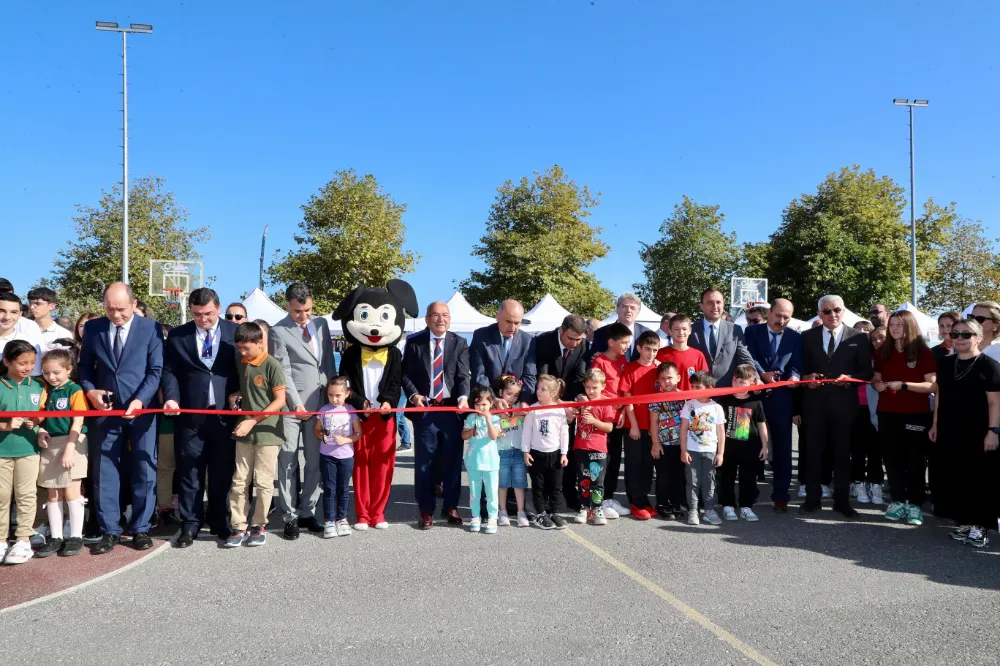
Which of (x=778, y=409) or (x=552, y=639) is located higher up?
(x=778, y=409)

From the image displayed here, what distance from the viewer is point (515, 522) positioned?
21.2ft

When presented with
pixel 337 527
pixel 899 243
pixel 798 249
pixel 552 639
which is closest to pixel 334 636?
pixel 552 639

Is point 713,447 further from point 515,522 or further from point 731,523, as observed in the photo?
point 515,522

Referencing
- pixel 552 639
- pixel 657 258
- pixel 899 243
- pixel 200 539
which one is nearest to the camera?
pixel 552 639

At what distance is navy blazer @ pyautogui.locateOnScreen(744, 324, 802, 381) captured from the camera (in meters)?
7.04

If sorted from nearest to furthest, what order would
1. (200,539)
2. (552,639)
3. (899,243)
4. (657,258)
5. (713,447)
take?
(552,639)
(200,539)
(713,447)
(899,243)
(657,258)

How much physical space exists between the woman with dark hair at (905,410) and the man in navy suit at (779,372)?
0.77 metres

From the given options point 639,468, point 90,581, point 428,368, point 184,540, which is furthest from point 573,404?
point 90,581

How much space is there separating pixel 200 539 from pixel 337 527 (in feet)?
3.72

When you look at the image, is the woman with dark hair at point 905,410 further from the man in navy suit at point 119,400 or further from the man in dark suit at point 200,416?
the man in navy suit at point 119,400

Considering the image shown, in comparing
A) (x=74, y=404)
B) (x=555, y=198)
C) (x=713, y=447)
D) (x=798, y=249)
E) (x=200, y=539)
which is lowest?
(x=200, y=539)

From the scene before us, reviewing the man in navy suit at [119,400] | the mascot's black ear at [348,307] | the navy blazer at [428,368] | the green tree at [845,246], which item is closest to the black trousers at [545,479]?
the navy blazer at [428,368]

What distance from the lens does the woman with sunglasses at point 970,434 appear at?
566 centimetres

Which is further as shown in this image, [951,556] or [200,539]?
[200,539]
